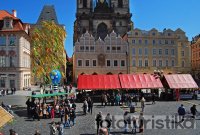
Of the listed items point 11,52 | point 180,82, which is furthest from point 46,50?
point 180,82

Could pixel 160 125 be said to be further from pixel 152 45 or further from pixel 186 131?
pixel 152 45

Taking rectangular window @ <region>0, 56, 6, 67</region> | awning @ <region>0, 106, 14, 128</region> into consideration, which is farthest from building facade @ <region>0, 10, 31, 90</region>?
awning @ <region>0, 106, 14, 128</region>

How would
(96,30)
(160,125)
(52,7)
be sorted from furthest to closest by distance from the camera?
(96,30), (52,7), (160,125)

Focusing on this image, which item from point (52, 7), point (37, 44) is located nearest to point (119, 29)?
point (52, 7)

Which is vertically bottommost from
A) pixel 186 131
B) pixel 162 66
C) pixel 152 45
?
pixel 186 131

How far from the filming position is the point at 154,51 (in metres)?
70.4

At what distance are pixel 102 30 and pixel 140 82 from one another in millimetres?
52462

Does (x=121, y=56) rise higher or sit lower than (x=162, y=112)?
higher

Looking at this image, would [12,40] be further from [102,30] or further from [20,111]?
[102,30]

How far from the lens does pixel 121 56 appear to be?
6925 centimetres

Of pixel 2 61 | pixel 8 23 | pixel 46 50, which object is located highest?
pixel 8 23

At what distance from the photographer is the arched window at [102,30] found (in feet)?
291

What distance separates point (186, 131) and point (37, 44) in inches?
1151

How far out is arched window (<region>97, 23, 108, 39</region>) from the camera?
88625 mm
